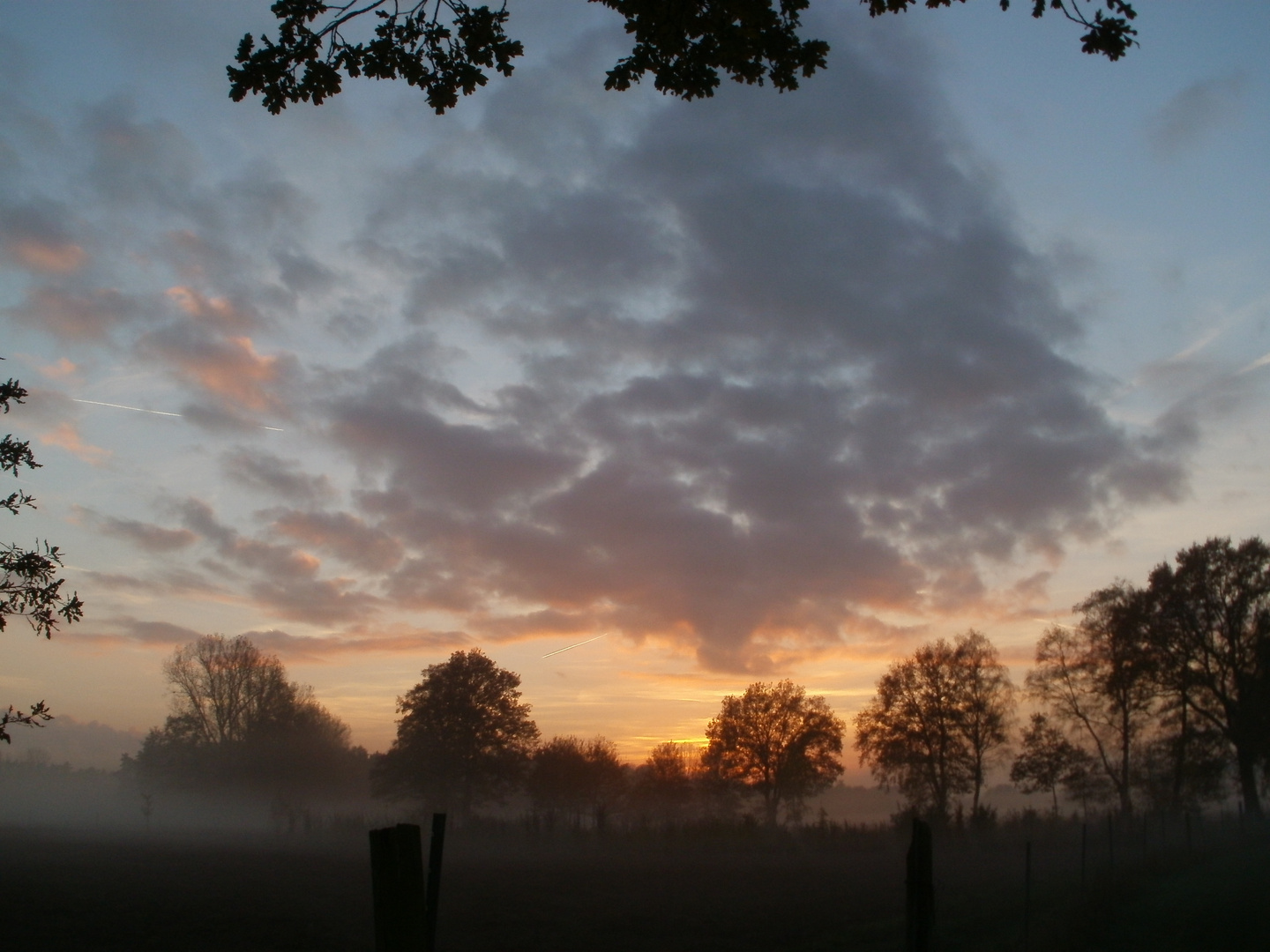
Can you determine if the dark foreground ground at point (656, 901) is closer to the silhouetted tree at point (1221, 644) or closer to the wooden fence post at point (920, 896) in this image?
the silhouetted tree at point (1221, 644)

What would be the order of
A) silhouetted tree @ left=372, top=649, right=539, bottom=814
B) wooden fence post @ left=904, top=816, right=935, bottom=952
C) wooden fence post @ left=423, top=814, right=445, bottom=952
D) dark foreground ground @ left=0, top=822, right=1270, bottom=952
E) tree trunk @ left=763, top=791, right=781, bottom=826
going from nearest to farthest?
wooden fence post @ left=904, top=816, right=935, bottom=952, wooden fence post @ left=423, top=814, right=445, bottom=952, dark foreground ground @ left=0, top=822, right=1270, bottom=952, silhouetted tree @ left=372, top=649, right=539, bottom=814, tree trunk @ left=763, top=791, right=781, bottom=826

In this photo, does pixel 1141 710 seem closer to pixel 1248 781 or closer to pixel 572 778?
pixel 1248 781

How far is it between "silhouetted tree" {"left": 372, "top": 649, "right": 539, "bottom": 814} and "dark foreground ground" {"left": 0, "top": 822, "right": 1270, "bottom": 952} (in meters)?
A: 19.0

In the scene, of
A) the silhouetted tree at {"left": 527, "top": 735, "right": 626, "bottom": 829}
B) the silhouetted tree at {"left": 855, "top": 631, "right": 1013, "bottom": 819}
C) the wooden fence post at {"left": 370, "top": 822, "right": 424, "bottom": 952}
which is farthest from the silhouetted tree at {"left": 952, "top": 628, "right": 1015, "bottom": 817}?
the wooden fence post at {"left": 370, "top": 822, "right": 424, "bottom": 952}

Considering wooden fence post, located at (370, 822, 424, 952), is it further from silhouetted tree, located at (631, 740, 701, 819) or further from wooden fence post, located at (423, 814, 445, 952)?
silhouetted tree, located at (631, 740, 701, 819)

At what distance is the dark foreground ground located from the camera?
15.2 m

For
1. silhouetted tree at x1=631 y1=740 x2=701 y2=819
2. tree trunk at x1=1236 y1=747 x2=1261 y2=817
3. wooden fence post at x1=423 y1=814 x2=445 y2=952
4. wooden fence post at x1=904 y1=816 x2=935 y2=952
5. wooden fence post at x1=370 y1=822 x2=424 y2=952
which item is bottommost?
silhouetted tree at x1=631 y1=740 x2=701 y2=819

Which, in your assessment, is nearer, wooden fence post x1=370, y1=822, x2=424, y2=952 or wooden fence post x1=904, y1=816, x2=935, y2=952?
wooden fence post x1=370, y1=822, x2=424, y2=952

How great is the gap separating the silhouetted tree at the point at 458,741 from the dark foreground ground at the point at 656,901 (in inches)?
749

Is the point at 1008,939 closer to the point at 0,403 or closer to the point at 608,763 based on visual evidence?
the point at 0,403

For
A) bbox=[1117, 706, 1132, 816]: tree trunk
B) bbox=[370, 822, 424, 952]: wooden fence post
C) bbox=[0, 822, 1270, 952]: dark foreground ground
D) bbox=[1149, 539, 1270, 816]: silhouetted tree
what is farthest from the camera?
bbox=[1117, 706, 1132, 816]: tree trunk

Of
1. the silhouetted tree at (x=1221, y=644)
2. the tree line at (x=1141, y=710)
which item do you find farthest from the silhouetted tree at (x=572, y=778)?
the silhouetted tree at (x=1221, y=644)

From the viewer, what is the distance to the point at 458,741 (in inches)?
2203

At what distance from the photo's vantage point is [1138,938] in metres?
14.1
